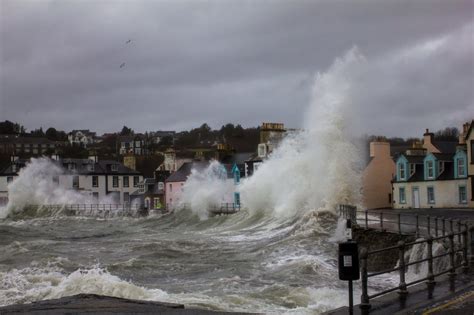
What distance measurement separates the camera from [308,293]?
1530 cm

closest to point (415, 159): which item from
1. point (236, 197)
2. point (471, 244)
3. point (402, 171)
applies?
point (402, 171)

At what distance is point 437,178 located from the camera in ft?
144

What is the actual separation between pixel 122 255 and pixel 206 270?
6.40 meters

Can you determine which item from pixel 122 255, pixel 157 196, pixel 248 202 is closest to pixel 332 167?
pixel 248 202

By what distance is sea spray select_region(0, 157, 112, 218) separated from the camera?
8250 centimetres

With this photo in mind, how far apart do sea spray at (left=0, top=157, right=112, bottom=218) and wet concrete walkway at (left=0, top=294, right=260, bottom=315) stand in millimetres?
73004

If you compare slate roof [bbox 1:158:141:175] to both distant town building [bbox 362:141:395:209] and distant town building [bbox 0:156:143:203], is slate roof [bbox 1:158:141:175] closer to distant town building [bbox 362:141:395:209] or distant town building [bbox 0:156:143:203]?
distant town building [bbox 0:156:143:203]

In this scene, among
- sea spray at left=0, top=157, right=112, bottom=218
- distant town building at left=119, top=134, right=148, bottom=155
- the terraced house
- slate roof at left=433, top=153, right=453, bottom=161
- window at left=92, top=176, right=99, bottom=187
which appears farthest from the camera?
distant town building at left=119, top=134, right=148, bottom=155

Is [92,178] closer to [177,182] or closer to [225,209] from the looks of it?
[177,182]

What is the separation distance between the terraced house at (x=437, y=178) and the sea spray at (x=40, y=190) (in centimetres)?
5018

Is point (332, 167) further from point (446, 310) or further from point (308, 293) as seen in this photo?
point (446, 310)

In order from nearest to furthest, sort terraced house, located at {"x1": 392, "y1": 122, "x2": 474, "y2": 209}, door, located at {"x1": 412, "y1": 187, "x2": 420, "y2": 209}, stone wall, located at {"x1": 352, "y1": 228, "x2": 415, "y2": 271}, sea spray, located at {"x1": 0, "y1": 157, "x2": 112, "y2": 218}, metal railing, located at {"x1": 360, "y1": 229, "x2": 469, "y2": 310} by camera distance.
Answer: metal railing, located at {"x1": 360, "y1": 229, "x2": 469, "y2": 310}
stone wall, located at {"x1": 352, "y1": 228, "x2": 415, "y2": 271}
terraced house, located at {"x1": 392, "y1": 122, "x2": 474, "y2": 209}
door, located at {"x1": 412, "y1": 187, "x2": 420, "y2": 209}
sea spray, located at {"x1": 0, "y1": 157, "x2": 112, "y2": 218}

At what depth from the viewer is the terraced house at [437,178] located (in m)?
40.9

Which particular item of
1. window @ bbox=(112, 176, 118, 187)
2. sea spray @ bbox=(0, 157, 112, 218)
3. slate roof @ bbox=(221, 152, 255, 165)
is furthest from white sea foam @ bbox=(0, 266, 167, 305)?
window @ bbox=(112, 176, 118, 187)
